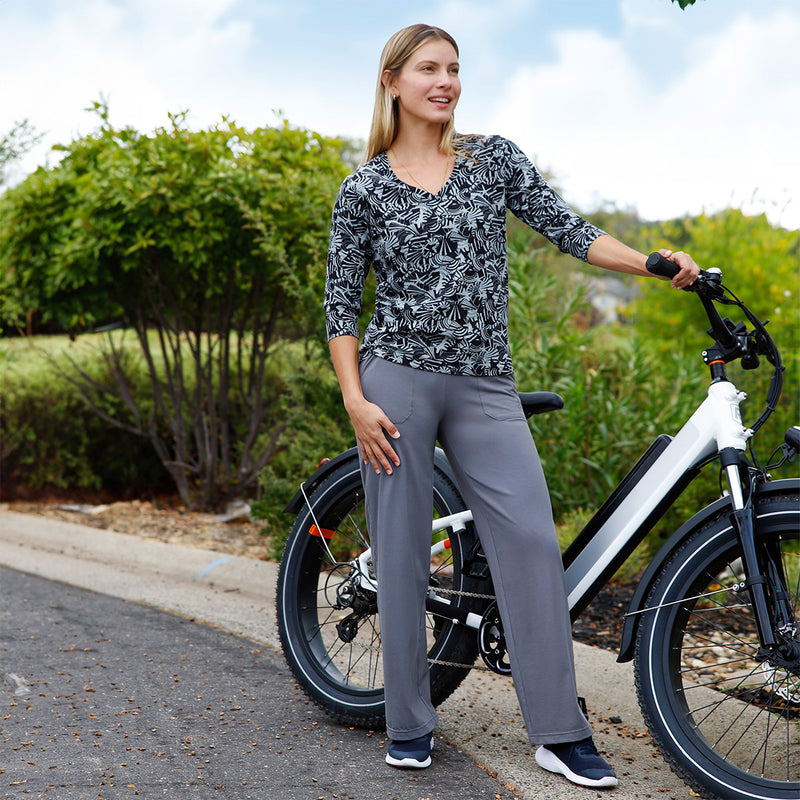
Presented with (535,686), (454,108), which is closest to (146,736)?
(535,686)

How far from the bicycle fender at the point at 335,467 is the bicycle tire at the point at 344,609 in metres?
0.01

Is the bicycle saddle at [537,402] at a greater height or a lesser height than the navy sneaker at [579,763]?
greater

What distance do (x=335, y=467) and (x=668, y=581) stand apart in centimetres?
105

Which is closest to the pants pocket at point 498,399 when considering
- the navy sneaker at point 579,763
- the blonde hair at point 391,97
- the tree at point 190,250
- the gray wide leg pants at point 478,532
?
the gray wide leg pants at point 478,532

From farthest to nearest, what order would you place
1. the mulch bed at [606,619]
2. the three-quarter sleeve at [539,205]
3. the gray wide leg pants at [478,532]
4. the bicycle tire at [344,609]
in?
the mulch bed at [606,619] → the bicycle tire at [344,609] → the three-quarter sleeve at [539,205] → the gray wide leg pants at [478,532]

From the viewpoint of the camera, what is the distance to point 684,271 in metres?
2.20

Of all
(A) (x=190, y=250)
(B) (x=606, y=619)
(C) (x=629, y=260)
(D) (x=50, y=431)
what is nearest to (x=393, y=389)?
(C) (x=629, y=260)

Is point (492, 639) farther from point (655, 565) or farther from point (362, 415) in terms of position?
point (362, 415)

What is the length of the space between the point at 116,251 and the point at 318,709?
3.42 metres

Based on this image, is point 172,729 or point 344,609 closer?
point 172,729

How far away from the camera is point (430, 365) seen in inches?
91.7

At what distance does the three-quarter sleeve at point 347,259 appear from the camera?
2381 millimetres

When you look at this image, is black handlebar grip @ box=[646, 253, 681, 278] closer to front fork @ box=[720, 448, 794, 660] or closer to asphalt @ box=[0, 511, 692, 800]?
front fork @ box=[720, 448, 794, 660]

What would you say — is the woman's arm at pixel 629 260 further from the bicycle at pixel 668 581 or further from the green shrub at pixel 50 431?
the green shrub at pixel 50 431
